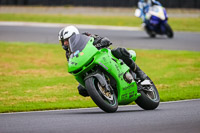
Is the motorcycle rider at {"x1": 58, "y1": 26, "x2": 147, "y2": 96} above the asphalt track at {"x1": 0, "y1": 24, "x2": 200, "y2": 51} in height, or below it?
above

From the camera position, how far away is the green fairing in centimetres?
752

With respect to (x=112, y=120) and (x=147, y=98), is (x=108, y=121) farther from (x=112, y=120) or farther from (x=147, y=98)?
(x=147, y=98)

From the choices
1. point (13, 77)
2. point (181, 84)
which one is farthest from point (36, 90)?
point (181, 84)

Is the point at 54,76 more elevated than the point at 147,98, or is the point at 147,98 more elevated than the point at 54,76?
the point at 147,98

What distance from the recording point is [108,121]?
6.91m

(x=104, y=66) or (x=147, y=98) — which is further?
(x=147, y=98)

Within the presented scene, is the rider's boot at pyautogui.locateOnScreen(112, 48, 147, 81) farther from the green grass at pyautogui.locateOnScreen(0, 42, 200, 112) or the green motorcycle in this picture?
the green grass at pyautogui.locateOnScreen(0, 42, 200, 112)

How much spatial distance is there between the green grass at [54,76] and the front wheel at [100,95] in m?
1.78

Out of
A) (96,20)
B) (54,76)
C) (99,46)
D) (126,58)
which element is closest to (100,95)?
(99,46)

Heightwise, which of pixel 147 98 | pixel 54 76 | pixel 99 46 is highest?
pixel 99 46

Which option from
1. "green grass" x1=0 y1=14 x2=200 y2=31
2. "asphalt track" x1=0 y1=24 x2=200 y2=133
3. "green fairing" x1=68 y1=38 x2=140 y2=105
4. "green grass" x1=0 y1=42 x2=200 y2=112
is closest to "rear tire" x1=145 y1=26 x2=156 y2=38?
"green grass" x1=0 y1=14 x2=200 y2=31

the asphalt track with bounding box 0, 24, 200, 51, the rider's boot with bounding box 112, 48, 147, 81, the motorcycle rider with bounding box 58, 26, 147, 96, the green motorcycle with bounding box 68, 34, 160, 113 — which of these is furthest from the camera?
the asphalt track with bounding box 0, 24, 200, 51

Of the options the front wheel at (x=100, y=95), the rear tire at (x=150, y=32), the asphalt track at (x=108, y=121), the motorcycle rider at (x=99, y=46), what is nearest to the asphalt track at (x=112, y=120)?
the asphalt track at (x=108, y=121)

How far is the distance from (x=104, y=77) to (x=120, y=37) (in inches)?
623
